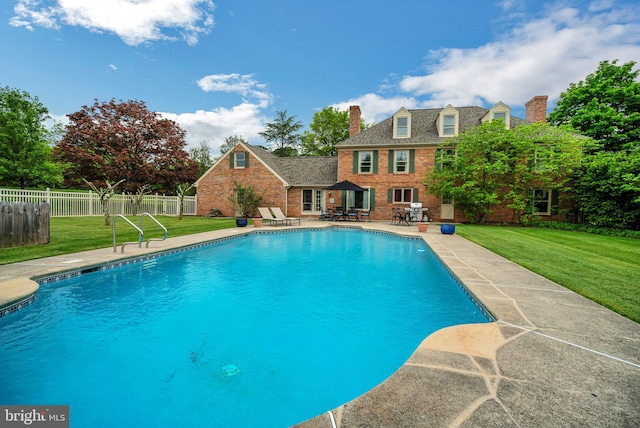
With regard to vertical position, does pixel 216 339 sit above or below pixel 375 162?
below

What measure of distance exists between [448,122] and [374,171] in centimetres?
601

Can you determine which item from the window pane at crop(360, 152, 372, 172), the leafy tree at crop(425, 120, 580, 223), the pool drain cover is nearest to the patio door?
the leafy tree at crop(425, 120, 580, 223)

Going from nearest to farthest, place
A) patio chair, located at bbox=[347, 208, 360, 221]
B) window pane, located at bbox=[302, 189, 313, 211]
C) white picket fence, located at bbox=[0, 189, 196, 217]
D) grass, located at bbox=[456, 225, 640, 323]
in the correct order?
grass, located at bbox=[456, 225, 640, 323], white picket fence, located at bbox=[0, 189, 196, 217], patio chair, located at bbox=[347, 208, 360, 221], window pane, located at bbox=[302, 189, 313, 211]

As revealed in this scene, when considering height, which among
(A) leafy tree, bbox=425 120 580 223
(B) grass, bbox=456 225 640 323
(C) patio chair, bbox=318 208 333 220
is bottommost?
(B) grass, bbox=456 225 640 323

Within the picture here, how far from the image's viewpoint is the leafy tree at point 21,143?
878 inches

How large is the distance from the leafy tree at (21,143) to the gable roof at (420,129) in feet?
81.2

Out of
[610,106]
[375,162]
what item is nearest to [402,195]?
[375,162]

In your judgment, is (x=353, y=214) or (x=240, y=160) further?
(x=240, y=160)

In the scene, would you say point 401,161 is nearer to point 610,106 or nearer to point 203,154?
point 610,106

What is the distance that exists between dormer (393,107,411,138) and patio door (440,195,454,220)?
5214 mm

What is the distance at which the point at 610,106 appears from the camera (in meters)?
20.9

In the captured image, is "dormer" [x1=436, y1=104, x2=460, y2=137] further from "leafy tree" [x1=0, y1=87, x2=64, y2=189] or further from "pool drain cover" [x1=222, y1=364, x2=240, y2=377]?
"leafy tree" [x1=0, y1=87, x2=64, y2=189]

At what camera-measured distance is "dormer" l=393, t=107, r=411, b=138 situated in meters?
20.2

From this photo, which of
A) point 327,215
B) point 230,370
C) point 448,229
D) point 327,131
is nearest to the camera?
point 230,370
